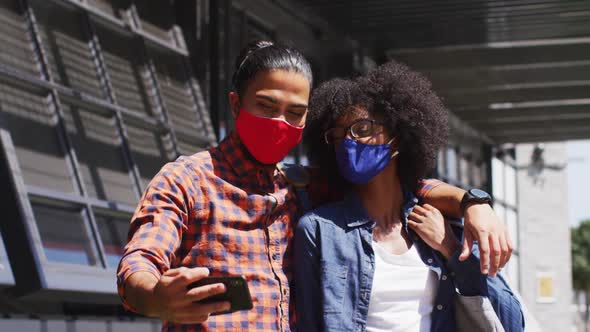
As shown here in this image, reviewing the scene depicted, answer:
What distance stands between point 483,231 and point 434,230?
0.69 ft

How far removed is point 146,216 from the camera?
243 cm

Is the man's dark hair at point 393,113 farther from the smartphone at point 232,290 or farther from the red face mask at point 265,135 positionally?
the smartphone at point 232,290

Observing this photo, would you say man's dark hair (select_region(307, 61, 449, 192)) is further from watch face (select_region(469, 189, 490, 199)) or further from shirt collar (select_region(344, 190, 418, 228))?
watch face (select_region(469, 189, 490, 199))

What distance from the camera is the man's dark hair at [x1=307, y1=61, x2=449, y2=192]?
10.3 ft

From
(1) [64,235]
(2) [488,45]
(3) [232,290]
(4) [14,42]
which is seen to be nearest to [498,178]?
(2) [488,45]

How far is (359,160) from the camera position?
3023mm

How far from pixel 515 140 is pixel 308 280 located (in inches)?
630

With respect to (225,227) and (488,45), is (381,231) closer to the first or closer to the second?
(225,227)

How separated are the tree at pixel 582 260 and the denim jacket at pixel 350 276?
62.7 meters

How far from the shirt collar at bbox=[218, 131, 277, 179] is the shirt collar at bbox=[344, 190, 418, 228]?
296 millimetres

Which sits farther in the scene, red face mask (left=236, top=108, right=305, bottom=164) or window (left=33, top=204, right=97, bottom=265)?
window (left=33, top=204, right=97, bottom=265)

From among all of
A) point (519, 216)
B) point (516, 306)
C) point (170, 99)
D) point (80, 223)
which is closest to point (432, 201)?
point (516, 306)

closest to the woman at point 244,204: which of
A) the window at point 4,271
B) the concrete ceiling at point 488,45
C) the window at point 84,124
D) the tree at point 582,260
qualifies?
the window at point 4,271

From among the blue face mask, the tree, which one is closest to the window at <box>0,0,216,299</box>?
the blue face mask
